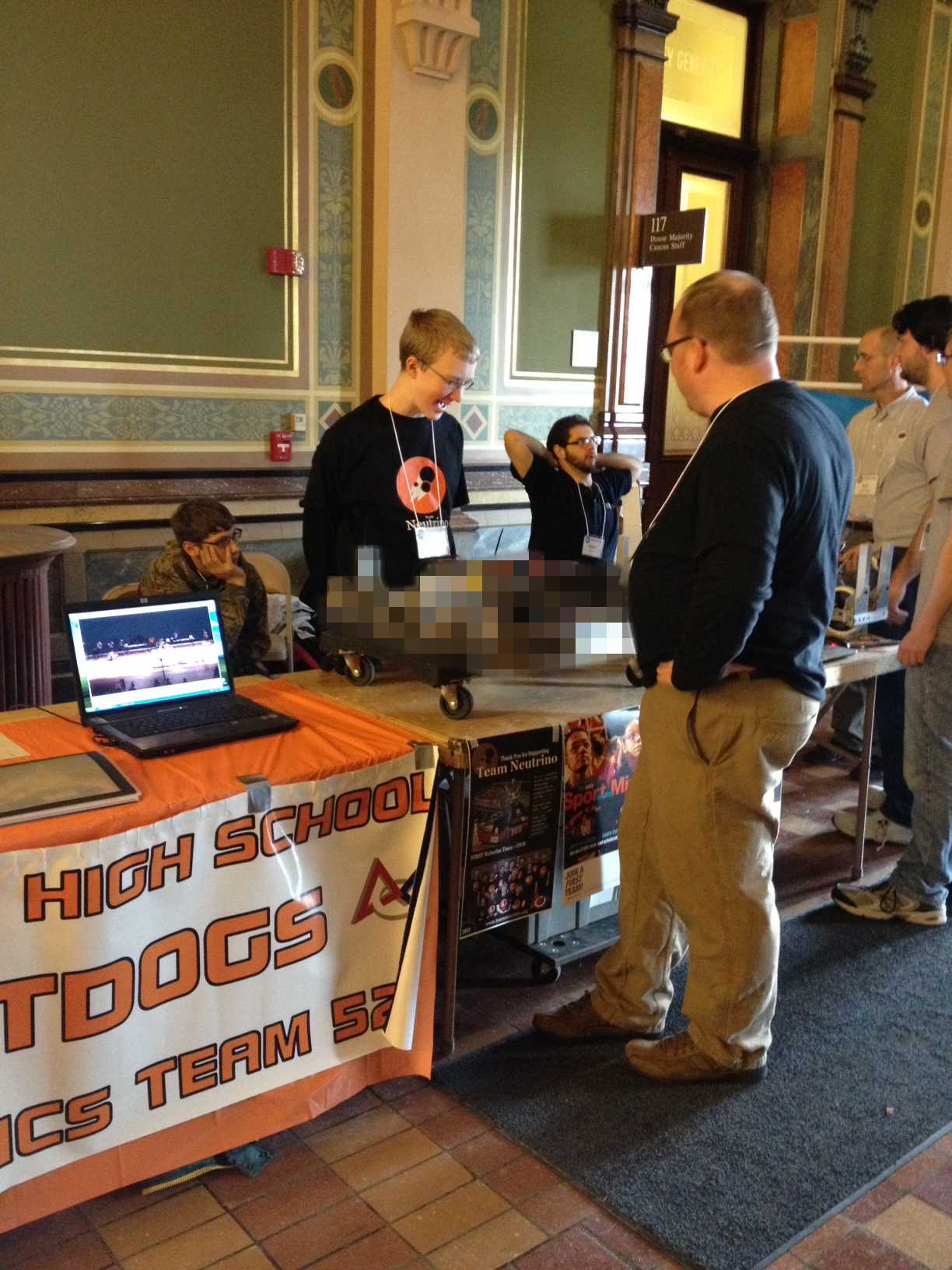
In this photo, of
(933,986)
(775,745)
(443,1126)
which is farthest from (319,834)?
(933,986)

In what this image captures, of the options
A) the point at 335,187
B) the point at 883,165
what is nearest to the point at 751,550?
the point at 335,187

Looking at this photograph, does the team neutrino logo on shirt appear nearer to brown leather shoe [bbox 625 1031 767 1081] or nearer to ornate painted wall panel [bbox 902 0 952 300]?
brown leather shoe [bbox 625 1031 767 1081]

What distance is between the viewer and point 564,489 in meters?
3.61

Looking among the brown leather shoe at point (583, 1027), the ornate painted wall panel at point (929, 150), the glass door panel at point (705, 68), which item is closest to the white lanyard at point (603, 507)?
the brown leather shoe at point (583, 1027)

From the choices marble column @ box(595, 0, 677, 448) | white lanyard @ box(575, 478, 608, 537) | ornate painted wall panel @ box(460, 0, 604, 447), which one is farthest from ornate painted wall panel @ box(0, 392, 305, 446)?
marble column @ box(595, 0, 677, 448)

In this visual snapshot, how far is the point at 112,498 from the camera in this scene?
387 cm

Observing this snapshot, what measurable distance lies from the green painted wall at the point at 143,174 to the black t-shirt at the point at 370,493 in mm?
1702

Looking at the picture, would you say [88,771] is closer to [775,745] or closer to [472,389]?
[775,745]

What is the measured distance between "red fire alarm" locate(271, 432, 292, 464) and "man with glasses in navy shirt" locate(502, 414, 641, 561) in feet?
3.43

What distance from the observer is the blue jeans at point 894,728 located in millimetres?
3457

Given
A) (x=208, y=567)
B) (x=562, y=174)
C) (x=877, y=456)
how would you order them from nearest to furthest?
(x=208, y=567) → (x=877, y=456) → (x=562, y=174)

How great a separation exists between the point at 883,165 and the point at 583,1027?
5802mm

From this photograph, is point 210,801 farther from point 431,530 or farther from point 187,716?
point 431,530

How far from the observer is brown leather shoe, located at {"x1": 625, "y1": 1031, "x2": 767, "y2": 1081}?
2152 millimetres
